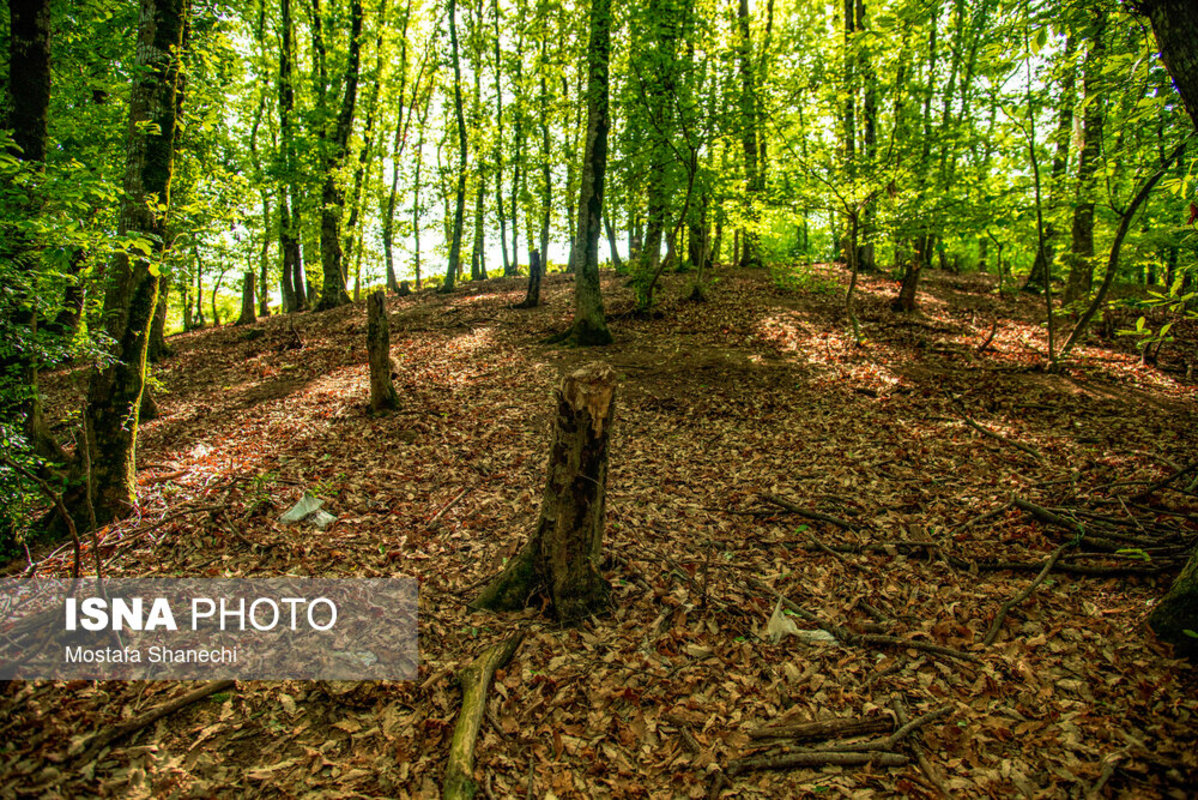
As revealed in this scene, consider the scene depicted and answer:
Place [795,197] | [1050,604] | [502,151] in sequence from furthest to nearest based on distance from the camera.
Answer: [502,151]
[795,197]
[1050,604]

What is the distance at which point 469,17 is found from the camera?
2172cm

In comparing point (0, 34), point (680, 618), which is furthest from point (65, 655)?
point (0, 34)

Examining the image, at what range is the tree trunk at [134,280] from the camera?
15.7 ft

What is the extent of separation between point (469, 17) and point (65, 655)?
86.4 ft

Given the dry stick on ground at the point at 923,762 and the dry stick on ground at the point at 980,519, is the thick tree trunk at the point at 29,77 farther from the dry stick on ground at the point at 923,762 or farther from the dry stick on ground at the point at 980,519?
the dry stick on ground at the point at 980,519

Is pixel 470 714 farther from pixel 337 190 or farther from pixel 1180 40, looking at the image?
pixel 337 190

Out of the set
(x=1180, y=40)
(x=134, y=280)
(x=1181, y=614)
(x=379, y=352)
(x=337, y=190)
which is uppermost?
(x=337, y=190)

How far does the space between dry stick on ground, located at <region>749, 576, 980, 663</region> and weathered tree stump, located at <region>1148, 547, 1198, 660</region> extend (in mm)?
1160

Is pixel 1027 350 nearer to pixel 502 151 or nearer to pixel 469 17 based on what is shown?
pixel 502 151

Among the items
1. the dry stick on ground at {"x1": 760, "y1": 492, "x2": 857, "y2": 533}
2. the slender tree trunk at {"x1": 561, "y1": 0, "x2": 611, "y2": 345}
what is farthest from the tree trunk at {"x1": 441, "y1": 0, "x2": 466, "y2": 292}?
the dry stick on ground at {"x1": 760, "y1": 492, "x2": 857, "y2": 533}

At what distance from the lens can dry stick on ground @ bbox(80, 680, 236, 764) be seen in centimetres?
272

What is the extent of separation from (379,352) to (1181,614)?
29.3 feet

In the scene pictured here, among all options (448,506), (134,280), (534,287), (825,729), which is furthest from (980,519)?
(534,287)

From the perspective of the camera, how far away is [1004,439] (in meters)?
6.58
